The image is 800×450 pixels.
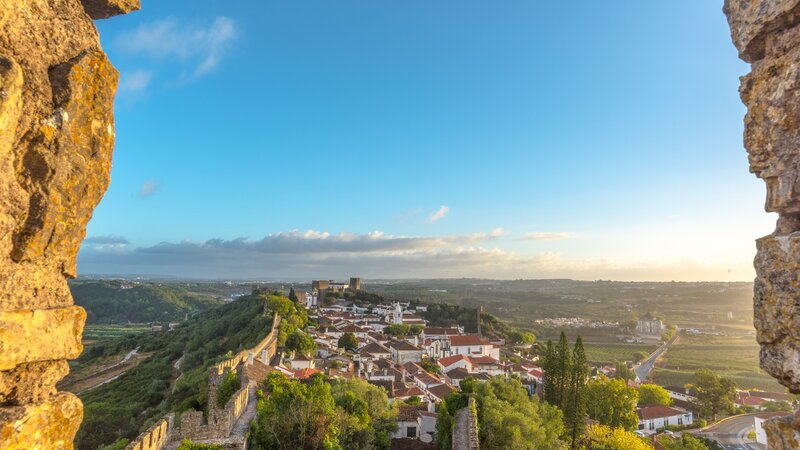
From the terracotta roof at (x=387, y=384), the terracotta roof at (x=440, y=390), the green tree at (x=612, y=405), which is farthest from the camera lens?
the green tree at (x=612, y=405)

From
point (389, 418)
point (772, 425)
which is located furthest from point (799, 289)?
point (389, 418)

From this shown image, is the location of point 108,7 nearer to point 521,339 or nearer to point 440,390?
point 440,390

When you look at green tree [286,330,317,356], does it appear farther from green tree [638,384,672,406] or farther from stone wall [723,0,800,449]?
stone wall [723,0,800,449]

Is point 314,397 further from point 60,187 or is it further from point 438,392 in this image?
point 438,392

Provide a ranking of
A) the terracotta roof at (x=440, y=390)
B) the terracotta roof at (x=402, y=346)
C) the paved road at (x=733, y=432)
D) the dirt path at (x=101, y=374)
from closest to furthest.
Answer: the terracotta roof at (x=440, y=390) → the paved road at (x=733, y=432) → the dirt path at (x=101, y=374) → the terracotta roof at (x=402, y=346)

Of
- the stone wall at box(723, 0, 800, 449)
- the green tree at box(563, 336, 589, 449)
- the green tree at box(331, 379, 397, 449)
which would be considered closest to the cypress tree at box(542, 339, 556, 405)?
the green tree at box(563, 336, 589, 449)

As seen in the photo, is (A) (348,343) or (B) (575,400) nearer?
(B) (575,400)

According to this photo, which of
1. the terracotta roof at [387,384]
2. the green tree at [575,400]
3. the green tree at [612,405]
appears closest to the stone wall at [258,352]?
the terracotta roof at [387,384]

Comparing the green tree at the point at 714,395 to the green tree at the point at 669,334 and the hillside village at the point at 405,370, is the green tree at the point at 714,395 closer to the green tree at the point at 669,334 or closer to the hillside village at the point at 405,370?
the hillside village at the point at 405,370

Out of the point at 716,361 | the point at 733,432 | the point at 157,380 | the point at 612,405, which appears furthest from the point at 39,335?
the point at 716,361
